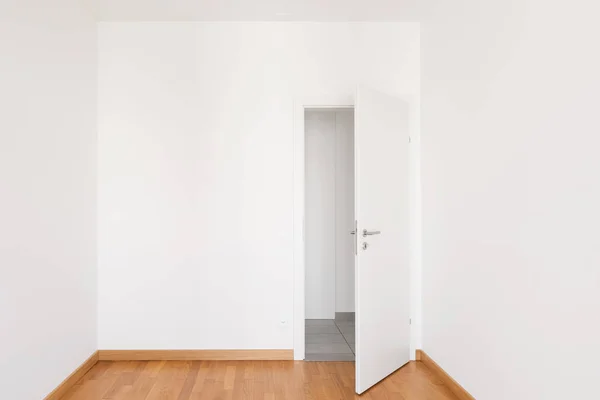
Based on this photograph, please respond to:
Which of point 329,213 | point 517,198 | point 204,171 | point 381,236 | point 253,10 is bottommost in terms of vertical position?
point 381,236

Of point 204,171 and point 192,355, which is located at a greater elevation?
point 204,171

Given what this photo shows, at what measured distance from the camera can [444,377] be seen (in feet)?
10.0

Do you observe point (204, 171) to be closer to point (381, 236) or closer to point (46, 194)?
point (46, 194)

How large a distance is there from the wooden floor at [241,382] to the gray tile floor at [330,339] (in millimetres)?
143

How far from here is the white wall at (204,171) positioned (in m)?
3.56

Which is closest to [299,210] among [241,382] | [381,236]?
[381,236]

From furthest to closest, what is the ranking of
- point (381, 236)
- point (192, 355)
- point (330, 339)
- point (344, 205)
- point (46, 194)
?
point (344, 205) < point (330, 339) < point (192, 355) < point (381, 236) < point (46, 194)

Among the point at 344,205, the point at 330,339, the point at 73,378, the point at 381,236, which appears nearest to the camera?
the point at 73,378

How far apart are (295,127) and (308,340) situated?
6.61ft

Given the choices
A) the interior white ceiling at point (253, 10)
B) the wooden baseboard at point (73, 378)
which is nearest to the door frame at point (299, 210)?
the interior white ceiling at point (253, 10)

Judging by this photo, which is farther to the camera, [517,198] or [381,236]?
[381,236]

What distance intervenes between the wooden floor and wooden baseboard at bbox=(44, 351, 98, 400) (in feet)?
0.12

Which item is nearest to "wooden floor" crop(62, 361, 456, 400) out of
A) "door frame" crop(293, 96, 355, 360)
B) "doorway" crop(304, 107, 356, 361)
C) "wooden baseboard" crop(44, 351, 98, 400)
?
"wooden baseboard" crop(44, 351, 98, 400)

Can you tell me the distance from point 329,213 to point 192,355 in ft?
7.06
